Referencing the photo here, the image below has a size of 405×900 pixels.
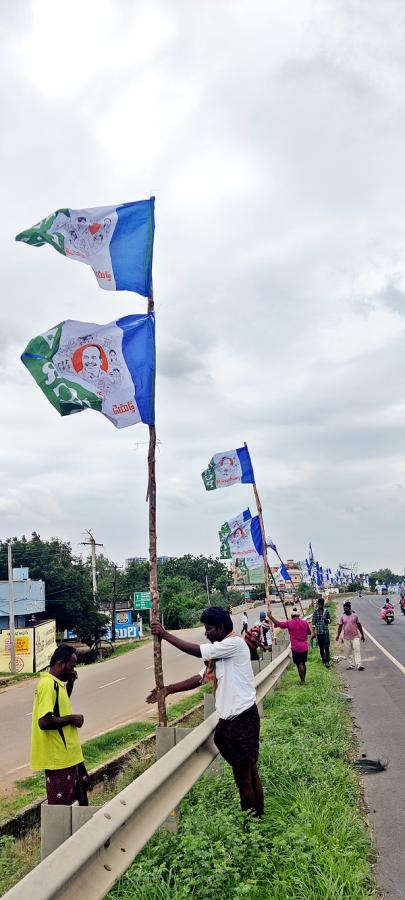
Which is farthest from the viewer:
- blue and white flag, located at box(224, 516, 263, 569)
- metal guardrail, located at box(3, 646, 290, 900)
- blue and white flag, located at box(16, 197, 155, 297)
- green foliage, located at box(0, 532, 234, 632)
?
green foliage, located at box(0, 532, 234, 632)

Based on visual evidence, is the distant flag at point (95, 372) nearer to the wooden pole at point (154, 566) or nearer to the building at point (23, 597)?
the wooden pole at point (154, 566)

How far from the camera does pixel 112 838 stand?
324 centimetres

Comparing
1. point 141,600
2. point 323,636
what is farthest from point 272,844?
point 141,600

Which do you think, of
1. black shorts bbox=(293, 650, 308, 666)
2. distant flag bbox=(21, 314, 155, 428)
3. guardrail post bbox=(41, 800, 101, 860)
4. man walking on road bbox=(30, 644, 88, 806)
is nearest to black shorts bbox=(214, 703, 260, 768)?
man walking on road bbox=(30, 644, 88, 806)

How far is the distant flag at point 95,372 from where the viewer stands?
5.78m

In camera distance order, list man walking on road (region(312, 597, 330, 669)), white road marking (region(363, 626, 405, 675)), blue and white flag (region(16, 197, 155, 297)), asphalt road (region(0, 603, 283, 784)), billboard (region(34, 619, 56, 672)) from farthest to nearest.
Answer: billboard (region(34, 619, 56, 672)) < man walking on road (region(312, 597, 330, 669)) < white road marking (region(363, 626, 405, 675)) < asphalt road (region(0, 603, 283, 784)) < blue and white flag (region(16, 197, 155, 297))

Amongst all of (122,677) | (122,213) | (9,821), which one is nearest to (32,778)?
(9,821)

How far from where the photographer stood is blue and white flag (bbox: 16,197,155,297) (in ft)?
19.9

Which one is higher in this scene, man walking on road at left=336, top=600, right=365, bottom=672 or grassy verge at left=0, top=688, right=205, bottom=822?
man walking on road at left=336, top=600, right=365, bottom=672

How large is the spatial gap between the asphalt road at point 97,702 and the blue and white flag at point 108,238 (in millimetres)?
8085

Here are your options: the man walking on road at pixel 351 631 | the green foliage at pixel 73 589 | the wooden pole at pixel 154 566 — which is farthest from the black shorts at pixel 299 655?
the green foliage at pixel 73 589

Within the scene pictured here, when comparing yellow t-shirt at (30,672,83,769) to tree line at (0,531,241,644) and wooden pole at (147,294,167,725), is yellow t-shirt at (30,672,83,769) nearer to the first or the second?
wooden pole at (147,294,167,725)

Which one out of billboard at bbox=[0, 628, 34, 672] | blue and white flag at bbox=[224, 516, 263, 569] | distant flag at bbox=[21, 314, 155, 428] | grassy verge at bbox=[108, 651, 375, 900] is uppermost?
distant flag at bbox=[21, 314, 155, 428]

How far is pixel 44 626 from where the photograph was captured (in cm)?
3600
